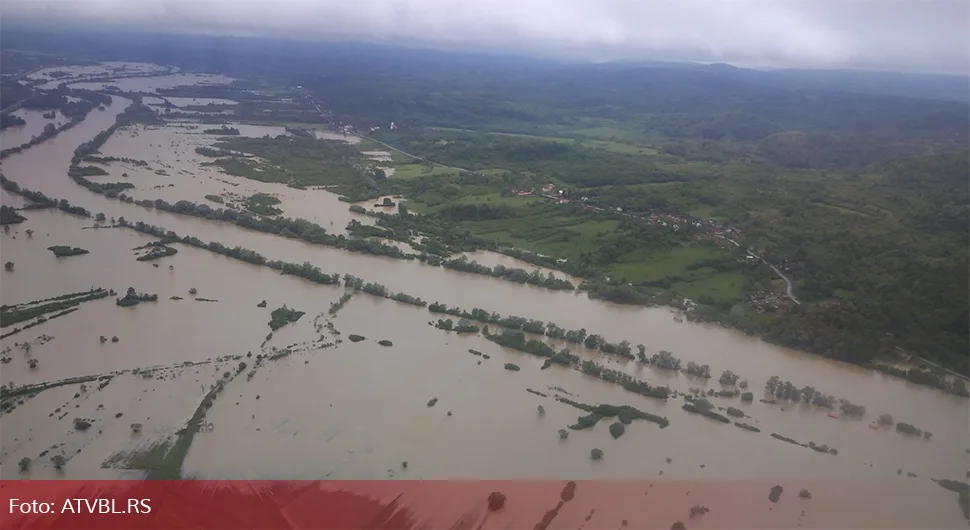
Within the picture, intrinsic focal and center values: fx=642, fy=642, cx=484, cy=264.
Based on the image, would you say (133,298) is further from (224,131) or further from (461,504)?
(224,131)

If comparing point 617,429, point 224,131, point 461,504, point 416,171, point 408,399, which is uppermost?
point 224,131

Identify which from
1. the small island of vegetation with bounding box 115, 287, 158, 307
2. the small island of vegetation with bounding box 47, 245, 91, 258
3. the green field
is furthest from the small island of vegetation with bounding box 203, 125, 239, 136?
the small island of vegetation with bounding box 115, 287, 158, 307

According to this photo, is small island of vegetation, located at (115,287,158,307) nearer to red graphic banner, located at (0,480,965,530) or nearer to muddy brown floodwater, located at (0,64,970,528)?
muddy brown floodwater, located at (0,64,970,528)

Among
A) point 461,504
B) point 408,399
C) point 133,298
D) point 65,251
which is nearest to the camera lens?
point 461,504

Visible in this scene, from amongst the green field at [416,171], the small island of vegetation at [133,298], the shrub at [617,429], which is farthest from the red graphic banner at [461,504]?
the green field at [416,171]

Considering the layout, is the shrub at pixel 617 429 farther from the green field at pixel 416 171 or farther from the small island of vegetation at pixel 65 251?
the green field at pixel 416 171

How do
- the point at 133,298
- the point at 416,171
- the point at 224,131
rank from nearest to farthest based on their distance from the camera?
the point at 133,298 < the point at 416,171 < the point at 224,131

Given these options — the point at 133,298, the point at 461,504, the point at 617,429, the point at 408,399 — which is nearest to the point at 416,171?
the point at 133,298

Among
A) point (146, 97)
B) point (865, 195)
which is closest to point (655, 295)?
point (865, 195)
